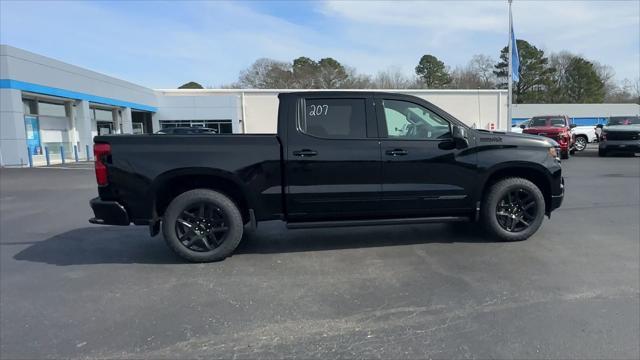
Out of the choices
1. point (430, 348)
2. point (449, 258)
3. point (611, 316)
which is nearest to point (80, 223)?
point (449, 258)

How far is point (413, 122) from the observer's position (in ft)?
17.7

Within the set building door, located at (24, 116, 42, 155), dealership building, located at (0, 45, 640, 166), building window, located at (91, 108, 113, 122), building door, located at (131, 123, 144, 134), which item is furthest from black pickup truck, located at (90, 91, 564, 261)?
building door, located at (131, 123, 144, 134)

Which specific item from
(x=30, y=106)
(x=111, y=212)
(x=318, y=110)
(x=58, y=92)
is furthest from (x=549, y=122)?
(x=30, y=106)

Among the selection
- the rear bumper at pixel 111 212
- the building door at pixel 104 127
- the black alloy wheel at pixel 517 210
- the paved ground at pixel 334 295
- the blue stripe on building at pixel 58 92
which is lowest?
the paved ground at pixel 334 295

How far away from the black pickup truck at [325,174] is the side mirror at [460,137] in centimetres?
1

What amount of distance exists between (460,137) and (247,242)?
307 centimetres

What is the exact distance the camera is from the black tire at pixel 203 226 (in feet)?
16.1

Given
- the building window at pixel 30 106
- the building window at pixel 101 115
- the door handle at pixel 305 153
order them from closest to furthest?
the door handle at pixel 305 153
the building window at pixel 30 106
the building window at pixel 101 115

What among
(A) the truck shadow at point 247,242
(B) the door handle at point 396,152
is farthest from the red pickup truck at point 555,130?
(B) the door handle at point 396,152

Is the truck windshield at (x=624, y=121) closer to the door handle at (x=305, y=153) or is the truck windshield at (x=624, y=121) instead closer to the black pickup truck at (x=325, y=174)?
the black pickup truck at (x=325, y=174)

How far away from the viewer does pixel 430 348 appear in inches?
121

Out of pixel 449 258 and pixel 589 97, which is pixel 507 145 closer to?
pixel 449 258

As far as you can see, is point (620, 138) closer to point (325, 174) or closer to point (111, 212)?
point (325, 174)

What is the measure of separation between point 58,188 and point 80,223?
6104mm
